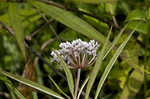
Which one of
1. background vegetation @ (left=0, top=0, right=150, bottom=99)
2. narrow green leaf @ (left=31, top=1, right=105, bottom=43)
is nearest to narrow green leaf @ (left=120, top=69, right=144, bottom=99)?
background vegetation @ (left=0, top=0, right=150, bottom=99)

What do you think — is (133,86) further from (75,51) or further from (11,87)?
(11,87)

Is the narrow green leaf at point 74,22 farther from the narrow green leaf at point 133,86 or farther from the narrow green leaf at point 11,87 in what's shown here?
the narrow green leaf at point 133,86

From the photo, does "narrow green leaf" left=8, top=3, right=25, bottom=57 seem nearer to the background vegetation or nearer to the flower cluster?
the background vegetation

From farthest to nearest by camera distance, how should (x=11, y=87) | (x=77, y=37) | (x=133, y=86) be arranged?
(x=133, y=86) → (x=77, y=37) → (x=11, y=87)

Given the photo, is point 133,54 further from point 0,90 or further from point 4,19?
point 0,90

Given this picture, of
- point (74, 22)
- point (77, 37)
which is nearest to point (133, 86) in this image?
point (77, 37)

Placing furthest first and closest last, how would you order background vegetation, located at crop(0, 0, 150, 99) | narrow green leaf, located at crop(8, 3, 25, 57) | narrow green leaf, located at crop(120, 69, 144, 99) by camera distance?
narrow green leaf, located at crop(120, 69, 144, 99) → background vegetation, located at crop(0, 0, 150, 99) → narrow green leaf, located at crop(8, 3, 25, 57)

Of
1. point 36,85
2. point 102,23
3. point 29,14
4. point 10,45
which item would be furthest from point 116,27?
point 10,45

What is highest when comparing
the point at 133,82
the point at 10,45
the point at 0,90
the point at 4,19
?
the point at 4,19
